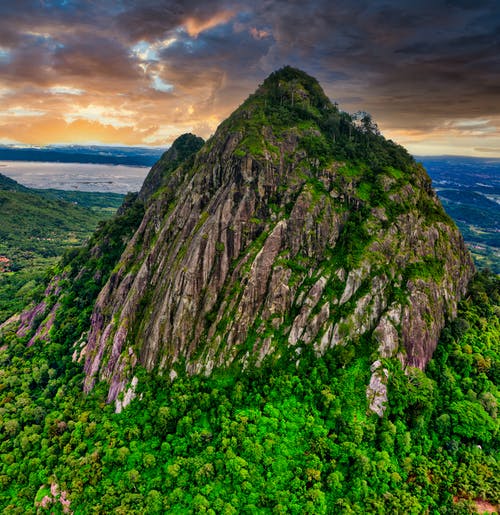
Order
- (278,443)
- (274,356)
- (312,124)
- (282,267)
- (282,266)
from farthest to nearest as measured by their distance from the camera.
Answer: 1. (312,124)
2. (282,266)
3. (282,267)
4. (274,356)
5. (278,443)

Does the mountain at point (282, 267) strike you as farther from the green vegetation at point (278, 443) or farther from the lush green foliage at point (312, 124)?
the green vegetation at point (278, 443)

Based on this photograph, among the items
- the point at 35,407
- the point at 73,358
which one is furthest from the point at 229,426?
the point at 73,358

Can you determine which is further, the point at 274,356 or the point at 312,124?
the point at 312,124

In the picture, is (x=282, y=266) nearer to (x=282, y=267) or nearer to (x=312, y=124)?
(x=282, y=267)

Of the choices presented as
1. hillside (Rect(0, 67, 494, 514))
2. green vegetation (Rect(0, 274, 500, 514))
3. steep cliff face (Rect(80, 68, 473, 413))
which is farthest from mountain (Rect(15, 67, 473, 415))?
green vegetation (Rect(0, 274, 500, 514))

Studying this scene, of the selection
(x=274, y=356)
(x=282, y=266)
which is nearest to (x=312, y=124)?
(x=282, y=266)

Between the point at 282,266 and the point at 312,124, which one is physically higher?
the point at 312,124
